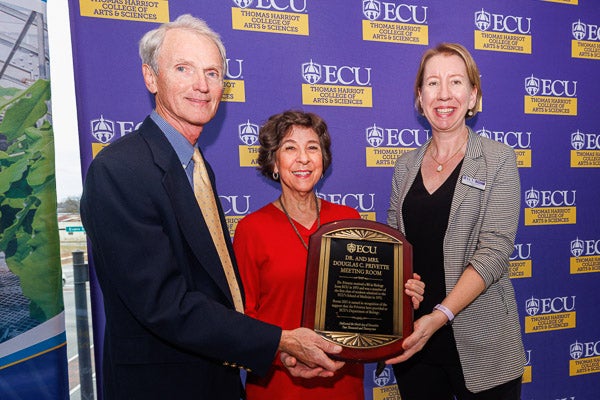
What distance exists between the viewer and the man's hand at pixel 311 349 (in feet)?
4.86

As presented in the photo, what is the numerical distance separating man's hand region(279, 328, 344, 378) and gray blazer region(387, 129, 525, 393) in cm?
63

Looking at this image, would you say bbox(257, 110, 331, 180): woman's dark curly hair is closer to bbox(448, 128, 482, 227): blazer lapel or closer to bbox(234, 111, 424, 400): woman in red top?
bbox(234, 111, 424, 400): woman in red top

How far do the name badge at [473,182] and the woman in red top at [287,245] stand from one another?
494 millimetres

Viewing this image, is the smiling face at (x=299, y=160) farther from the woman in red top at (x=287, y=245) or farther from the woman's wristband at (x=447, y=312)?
the woman's wristband at (x=447, y=312)

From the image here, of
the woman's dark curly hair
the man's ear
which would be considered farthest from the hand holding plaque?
the man's ear

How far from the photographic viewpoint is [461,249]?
186 cm

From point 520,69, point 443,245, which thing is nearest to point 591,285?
point 520,69

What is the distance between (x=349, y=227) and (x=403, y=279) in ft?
0.94

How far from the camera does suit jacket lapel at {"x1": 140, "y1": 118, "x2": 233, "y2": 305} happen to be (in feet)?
4.42

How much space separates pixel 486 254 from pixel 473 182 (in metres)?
0.31

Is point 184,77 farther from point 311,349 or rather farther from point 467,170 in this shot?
point 467,170

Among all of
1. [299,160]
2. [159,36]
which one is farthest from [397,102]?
[159,36]

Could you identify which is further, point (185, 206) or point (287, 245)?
point (287, 245)

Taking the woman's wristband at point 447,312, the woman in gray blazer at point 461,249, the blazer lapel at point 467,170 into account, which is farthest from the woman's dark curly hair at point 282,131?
the woman's wristband at point 447,312
